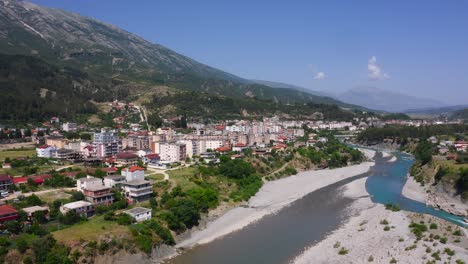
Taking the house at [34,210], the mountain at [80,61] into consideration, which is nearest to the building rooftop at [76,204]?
the house at [34,210]

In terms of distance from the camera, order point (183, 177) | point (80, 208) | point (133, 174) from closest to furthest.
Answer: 1. point (80, 208)
2. point (133, 174)
3. point (183, 177)

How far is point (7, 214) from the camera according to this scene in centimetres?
2259

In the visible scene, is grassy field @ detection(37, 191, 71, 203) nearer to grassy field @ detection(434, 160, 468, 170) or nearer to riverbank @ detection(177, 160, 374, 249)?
riverbank @ detection(177, 160, 374, 249)

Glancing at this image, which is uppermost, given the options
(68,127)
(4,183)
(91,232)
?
(68,127)

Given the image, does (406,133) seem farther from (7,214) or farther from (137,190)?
(7,214)

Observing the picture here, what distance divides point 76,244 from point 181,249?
6194 mm

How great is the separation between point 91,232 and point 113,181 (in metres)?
9.65

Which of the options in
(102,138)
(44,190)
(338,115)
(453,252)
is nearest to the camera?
(453,252)

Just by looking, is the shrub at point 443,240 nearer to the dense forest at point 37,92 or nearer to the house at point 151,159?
the house at point 151,159

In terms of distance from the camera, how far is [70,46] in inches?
6526

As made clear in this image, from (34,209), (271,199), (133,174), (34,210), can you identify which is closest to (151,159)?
(133,174)

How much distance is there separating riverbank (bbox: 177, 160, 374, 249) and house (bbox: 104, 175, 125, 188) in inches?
324

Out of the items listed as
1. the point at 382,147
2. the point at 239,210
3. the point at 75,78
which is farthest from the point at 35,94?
the point at 382,147

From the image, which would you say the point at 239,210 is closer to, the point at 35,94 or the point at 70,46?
the point at 35,94
